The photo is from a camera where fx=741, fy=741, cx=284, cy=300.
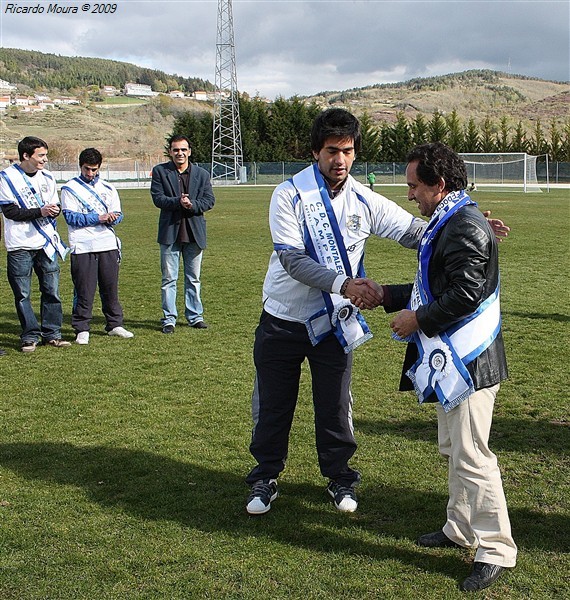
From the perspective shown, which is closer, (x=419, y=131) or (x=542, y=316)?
(x=542, y=316)

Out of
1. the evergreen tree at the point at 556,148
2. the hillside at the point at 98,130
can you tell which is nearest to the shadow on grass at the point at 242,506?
the evergreen tree at the point at 556,148

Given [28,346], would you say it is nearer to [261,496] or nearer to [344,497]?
[261,496]

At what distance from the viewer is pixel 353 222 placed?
398cm

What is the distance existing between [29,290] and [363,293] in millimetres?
5497

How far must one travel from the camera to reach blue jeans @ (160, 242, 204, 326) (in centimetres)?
881

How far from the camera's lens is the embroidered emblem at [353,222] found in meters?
3.96

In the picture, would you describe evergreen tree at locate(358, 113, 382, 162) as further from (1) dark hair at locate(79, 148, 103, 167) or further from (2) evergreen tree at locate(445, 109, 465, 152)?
(1) dark hair at locate(79, 148, 103, 167)

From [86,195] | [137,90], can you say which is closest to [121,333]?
[86,195]

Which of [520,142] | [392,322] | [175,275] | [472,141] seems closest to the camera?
[392,322]

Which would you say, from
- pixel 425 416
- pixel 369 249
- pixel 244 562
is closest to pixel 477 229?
pixel 244 562

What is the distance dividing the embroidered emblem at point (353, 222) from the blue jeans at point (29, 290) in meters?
5.00

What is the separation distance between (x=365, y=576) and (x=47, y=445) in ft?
9.02

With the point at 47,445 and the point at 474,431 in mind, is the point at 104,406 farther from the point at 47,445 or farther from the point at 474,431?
the point at 474,431

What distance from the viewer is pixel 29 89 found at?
169 meters
